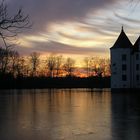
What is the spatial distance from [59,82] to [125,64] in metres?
62.1

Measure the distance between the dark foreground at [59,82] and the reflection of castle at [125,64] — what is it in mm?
43347

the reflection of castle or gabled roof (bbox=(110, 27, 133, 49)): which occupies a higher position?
gabled roof (bbox=(110, 27, 133, 49))

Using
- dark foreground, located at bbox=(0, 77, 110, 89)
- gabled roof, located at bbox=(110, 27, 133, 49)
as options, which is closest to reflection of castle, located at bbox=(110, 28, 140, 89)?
gabled roof, located at bbox=(110, 27, 133, 49)

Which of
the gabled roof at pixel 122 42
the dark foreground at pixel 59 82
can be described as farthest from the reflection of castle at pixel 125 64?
the dark foreground at pixel 59 82

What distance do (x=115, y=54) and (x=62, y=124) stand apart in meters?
73.4

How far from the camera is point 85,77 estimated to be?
159750 millimetres

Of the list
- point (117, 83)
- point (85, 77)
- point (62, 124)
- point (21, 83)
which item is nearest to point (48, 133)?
point (62, 124)

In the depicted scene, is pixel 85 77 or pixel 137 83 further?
pixel 85 77

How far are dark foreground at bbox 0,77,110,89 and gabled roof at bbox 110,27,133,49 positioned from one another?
145 ft

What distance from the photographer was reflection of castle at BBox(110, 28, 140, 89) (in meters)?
89.6

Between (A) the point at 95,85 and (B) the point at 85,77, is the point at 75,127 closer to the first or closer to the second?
(A) the point at 95,85

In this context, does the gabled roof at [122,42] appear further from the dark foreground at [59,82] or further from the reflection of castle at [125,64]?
the dark foreground at [59,82]

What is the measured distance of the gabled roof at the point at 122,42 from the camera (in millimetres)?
90375

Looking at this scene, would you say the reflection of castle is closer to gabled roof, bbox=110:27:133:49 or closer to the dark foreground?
gabled roof, bbox=110:27:133:49
